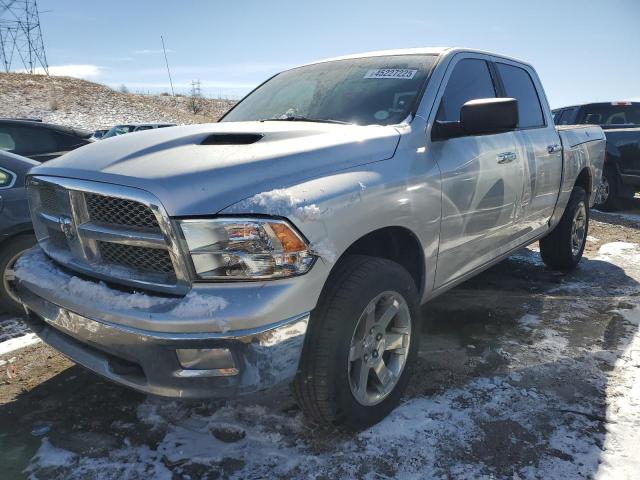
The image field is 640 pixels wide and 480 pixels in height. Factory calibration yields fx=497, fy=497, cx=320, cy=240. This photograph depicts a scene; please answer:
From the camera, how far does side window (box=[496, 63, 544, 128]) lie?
3737 millimetres

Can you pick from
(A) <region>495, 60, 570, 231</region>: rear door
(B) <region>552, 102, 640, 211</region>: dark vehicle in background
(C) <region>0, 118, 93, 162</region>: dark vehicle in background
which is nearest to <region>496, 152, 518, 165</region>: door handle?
(A) <region>495, 60, 570, 231</region>: rear door

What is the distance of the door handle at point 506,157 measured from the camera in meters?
3.12

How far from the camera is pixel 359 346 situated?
2.26 meters

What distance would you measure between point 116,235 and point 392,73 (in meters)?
1.86

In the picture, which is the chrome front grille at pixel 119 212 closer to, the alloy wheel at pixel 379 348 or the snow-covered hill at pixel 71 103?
the alloy wheel at pixel 379 348

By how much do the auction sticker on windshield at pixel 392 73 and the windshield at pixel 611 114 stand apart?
305 inches

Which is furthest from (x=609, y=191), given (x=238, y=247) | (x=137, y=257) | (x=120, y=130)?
(x=120, y=130)

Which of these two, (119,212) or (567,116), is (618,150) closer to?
(567,116)

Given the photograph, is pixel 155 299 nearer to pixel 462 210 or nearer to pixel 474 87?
Answer: pixel 462 210

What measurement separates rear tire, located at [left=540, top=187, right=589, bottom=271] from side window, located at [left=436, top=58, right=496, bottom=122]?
178 centimetres

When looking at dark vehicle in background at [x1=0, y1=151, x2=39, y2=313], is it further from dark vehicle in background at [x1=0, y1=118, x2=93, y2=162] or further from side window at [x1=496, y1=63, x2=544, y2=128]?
side window at [x1=496, y1=63, x2=544, y2=128]

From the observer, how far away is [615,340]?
3.37 metres

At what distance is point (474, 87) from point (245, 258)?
2.21m

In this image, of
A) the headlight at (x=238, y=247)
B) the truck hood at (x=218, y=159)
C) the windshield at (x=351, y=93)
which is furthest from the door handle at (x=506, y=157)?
the headlight at (x=238, y=247)
